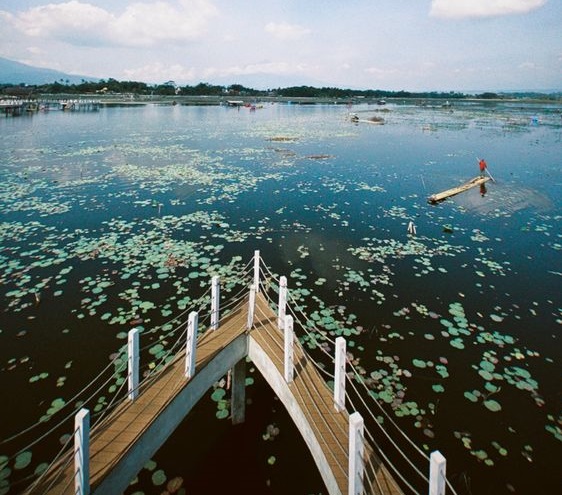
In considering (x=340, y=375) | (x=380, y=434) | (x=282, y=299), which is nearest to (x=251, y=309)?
(x=282, y=299)

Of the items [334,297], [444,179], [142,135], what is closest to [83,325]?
[334,297]

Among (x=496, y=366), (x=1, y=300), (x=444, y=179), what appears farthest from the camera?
(x=444, y=179)

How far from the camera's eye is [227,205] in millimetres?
17703

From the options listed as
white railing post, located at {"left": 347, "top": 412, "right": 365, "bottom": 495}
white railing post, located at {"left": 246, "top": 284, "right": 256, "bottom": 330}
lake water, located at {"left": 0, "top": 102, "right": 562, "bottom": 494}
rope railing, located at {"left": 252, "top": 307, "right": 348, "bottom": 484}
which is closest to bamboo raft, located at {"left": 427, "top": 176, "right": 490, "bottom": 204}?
lake water, located at {"left": 0, "top": 102, "right": 562, "bottom": 494}

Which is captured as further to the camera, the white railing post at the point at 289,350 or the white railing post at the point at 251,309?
the white railing post at the point at 251,309

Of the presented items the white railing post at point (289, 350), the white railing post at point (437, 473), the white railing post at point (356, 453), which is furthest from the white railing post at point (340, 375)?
the white railing post at point (437, 473)

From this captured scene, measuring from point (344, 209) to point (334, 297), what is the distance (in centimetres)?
857

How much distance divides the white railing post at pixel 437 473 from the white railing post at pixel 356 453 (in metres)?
0.71

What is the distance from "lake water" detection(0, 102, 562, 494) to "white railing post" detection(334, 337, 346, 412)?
1.60 m

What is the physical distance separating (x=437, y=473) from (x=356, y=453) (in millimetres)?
858

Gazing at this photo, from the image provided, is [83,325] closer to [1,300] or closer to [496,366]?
[1,300]

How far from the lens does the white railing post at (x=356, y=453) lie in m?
3.42

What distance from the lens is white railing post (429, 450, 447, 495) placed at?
2.87 m

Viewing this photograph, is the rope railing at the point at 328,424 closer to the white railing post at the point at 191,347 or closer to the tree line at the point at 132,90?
the white railing post at the point at 191,347
